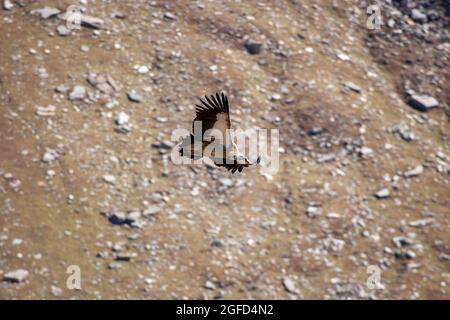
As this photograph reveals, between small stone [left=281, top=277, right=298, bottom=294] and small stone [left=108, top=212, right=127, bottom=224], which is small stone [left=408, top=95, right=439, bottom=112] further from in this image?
small stone [left=108, top=212, right=127, bottom=224]

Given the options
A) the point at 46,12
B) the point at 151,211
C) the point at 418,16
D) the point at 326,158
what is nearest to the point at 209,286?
the point at 151,211

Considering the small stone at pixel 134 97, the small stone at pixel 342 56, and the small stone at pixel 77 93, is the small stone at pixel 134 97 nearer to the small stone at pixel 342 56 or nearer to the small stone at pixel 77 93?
the small stone at pixel 77 93

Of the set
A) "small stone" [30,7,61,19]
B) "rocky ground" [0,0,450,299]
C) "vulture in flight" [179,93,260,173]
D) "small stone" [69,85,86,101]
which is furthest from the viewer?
"small stone" [30,7,61,19]

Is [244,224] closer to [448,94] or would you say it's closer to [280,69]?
[280,69]

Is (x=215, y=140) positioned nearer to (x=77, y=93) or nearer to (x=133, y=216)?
(x=133, y=216)

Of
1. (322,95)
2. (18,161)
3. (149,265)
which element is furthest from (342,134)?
(18,161)

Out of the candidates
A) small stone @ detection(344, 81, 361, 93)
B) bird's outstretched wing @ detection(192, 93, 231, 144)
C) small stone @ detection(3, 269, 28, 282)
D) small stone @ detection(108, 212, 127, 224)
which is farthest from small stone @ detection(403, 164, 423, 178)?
bird's outstretched wing @ detection(192, 93, 231, 144)
